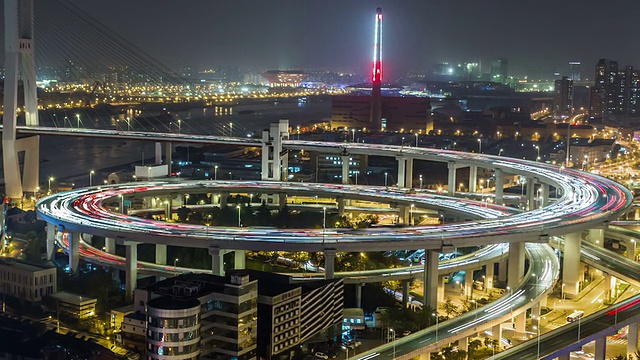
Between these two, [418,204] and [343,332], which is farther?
[418,204]

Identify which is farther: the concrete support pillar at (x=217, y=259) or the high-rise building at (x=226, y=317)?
the concrete support pillar at (x=217, y=259)

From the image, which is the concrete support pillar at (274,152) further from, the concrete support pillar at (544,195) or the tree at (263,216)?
the concrete support pillar at (544,195)

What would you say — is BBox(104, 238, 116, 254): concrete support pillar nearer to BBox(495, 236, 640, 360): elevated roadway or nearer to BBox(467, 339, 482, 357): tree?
BBox(467, 339, 482, 357): tree

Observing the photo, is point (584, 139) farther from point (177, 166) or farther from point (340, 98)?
point (177, 166)

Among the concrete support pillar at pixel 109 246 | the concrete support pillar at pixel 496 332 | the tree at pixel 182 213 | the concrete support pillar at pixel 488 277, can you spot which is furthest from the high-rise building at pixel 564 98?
the concrete support pillar at pixel 496 332

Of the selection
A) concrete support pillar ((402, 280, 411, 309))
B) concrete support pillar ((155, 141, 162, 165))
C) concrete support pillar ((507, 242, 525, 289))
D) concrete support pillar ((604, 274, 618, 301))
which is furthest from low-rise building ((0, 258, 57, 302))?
concrete support pillar ((155, 141, 162, 165))

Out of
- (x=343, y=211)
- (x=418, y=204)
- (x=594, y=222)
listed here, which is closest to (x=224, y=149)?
(x=343, y=211)
